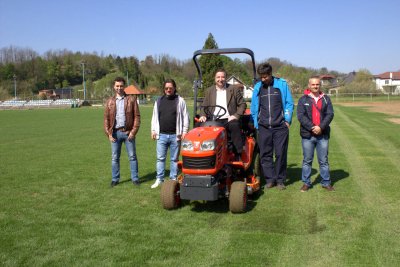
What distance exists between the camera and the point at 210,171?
5.52 meters

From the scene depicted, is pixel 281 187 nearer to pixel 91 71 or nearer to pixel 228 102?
pixel 228 102

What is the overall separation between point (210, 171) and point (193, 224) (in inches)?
30.3

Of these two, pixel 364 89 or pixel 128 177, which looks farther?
pixel 364 89

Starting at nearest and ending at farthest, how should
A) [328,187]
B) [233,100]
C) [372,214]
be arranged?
[372,214]
[233,100]
[328,187]

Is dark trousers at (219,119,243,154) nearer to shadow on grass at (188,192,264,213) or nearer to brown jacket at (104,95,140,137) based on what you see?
shadow on grass at (188,192,264,213)

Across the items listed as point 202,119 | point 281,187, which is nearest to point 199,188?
point 202,119

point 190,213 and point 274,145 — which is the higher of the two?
point 274,145

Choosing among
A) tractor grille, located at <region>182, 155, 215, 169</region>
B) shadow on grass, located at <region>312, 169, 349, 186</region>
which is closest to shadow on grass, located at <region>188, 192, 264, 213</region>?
tractor grille, located at <region>182, 155, 215, 169</region>

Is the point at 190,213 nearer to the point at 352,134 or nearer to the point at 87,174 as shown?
the point at 87,174

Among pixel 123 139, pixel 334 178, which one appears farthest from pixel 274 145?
pixel 123 139

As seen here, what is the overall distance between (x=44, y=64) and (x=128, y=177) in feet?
394

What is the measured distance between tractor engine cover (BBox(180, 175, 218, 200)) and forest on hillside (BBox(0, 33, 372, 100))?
77.2 meters

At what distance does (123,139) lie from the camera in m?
7.51

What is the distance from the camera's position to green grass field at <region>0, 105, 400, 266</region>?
4.14m
